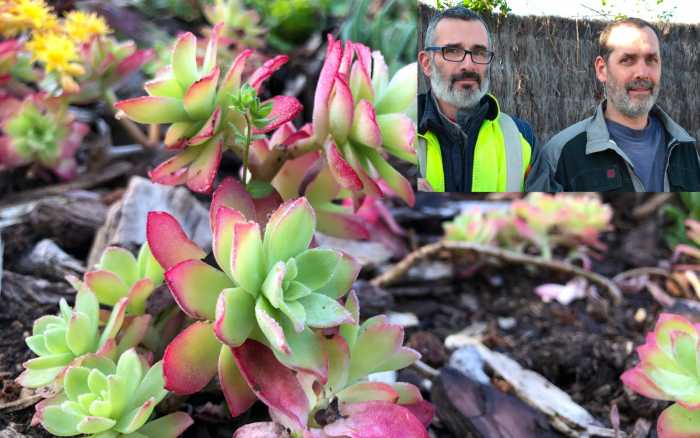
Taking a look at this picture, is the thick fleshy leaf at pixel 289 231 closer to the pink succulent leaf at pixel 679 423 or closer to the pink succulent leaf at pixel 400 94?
the pink succulent leaf at pixel 400 94

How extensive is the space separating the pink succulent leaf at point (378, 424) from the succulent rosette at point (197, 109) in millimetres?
342

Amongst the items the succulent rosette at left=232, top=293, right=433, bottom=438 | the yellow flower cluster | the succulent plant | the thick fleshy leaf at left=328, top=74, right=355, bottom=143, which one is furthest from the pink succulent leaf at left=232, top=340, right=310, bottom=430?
the yellow flower cluster

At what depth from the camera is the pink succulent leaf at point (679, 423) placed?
2.87ft

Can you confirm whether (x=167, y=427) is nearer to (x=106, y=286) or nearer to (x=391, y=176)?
(x=106, y=286)

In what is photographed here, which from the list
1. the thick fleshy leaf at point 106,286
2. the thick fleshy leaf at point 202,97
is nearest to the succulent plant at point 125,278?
the thick fleshy leaf at point 106,286

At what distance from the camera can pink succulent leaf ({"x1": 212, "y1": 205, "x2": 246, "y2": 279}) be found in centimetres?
78

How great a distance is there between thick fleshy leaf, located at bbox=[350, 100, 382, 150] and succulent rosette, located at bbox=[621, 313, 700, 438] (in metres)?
0.45

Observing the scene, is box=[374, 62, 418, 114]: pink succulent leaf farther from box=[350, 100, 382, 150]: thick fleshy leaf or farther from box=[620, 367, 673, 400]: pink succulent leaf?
box=[620, 367, 673, 400]: pink succulent leaf

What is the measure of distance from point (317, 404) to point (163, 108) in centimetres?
42

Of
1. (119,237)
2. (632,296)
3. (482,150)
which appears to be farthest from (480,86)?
(632,296)

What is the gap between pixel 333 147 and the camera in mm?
969

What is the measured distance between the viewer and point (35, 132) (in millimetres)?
1521

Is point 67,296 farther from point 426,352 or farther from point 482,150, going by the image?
point 482,150

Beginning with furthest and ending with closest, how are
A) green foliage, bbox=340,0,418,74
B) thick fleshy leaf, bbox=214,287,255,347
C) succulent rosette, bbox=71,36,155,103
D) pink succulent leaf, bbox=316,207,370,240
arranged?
1. green foliage, bbox=340,0,418,74
2. succulent rosette, bbox=71,36,155,103
3. pink succulent leaf, bbox=316,207,370,240
4. thick fleshy leaf, bbox=214,287,255,347
